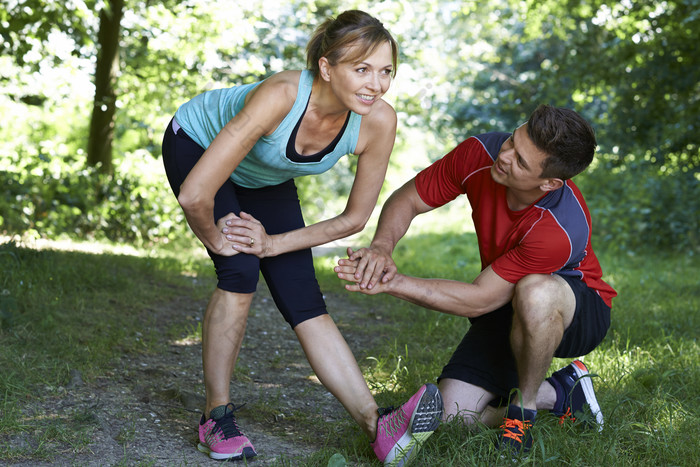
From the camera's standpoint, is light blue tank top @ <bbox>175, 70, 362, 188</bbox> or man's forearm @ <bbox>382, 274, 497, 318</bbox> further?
man's forearm @ <bbox>382, 274, 497, 318</bbox>

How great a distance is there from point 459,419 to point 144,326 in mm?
2152

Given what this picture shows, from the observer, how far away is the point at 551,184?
8.54 ft

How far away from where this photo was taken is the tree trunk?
767cm

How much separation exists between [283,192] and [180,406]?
101cm

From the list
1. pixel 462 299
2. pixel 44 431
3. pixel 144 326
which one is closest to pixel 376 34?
pixel 462 299

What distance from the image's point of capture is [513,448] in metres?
2.37

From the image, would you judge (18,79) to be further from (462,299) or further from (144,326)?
(462,299)

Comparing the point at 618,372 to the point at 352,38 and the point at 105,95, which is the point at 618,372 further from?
the point at 105,95

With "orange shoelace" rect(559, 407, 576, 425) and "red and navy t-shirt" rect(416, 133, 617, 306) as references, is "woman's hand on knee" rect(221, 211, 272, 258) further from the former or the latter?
"orange shoelace" rect(559, 407, 576, 425)

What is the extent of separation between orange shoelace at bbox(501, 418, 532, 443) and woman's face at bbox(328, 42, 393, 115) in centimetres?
120

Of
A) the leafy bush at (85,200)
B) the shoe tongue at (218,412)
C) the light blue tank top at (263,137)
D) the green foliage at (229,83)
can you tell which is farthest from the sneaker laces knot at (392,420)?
the green foliage at (229,83)

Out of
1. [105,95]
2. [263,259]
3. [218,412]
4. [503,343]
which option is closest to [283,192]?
[263,259]

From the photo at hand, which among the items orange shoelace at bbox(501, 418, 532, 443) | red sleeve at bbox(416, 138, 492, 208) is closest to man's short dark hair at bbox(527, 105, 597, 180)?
red sleeve at bbox(416, 138, 492, 208)

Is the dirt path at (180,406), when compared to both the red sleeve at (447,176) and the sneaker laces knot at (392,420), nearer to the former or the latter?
the sneaker laces knot at (392,420)
